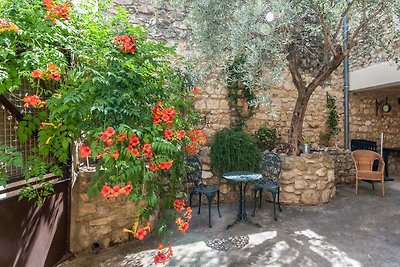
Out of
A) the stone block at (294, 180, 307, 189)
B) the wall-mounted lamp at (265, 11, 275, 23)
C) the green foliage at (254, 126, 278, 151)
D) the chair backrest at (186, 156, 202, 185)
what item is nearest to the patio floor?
the stone block at (294, 180, 307, 189)

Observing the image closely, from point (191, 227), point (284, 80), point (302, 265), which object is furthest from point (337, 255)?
point (284, 80)

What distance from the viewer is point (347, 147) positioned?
6.53 metres

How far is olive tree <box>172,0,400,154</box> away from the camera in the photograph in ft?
12.1

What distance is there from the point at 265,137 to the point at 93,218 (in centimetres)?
390

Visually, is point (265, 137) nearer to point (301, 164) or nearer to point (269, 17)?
point (301, 164)

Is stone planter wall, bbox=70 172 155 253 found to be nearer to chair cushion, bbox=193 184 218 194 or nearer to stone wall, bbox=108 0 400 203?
chair cushion, bbox=193 184 218 194

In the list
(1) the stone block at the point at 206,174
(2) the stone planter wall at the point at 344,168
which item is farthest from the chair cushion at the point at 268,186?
(2) the stone planter wall at the point at 344,168

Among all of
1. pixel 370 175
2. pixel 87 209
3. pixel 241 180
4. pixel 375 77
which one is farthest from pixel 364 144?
pixel 87 209

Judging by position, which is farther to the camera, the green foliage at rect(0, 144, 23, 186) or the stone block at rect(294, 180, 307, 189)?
the stone block at rect(294, 180, 307, 189)

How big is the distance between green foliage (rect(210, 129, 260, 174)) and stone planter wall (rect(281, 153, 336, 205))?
1.88ft

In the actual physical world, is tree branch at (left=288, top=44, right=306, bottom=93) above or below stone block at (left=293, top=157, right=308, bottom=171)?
above

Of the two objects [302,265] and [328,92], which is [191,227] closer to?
[302,265]

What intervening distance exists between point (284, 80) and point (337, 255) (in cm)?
417

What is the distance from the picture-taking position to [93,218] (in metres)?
2.79
